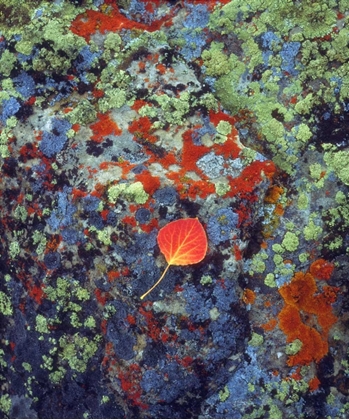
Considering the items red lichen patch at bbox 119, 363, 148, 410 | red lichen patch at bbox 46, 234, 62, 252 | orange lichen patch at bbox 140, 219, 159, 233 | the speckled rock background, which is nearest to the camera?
Answer: orange lichen patch at bbox 140, 219, 159, 233

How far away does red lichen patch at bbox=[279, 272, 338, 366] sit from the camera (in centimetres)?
779

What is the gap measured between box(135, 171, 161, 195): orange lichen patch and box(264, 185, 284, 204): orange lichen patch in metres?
1.62

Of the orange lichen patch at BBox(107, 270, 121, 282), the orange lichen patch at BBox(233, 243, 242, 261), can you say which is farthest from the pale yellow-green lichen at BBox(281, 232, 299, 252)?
the orange lichen patch at BBox(107, 270, 121, 282)

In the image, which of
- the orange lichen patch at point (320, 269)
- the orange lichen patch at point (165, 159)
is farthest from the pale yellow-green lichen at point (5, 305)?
the orange lichen patch at point (320, 269)

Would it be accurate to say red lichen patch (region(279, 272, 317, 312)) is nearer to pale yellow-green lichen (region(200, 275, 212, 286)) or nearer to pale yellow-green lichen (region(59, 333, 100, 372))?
pale yellow-green lichen (region(200, 275, 212, 286))

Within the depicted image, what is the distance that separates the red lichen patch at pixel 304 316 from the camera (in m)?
7.79

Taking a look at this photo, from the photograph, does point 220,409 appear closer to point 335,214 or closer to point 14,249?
point 335,214

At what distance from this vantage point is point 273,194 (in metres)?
7.97

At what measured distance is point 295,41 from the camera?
27.6 ft

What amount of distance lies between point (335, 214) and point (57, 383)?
15.8ft

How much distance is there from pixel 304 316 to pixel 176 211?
2377 mm

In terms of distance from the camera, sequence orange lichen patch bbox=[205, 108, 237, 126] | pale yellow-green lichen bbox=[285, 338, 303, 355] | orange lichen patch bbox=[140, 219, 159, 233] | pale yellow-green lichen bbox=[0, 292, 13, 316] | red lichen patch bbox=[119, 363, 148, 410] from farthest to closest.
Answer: pale yellow-green lichen bbox=[0, 292, 13, 316], orange lichen patch bbox=[205, 108, 237, 126], pale yellow-green lichen bbox=[285, 338, 303, 355], red lichen patch bbox=[119, 363, 148, 410], orange lichen patch bbox=[140, 219, 159, 233]

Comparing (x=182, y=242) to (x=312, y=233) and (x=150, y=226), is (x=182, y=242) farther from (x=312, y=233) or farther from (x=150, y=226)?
(x=312, y=233)

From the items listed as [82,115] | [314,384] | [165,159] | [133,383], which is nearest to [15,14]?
[82,115]
